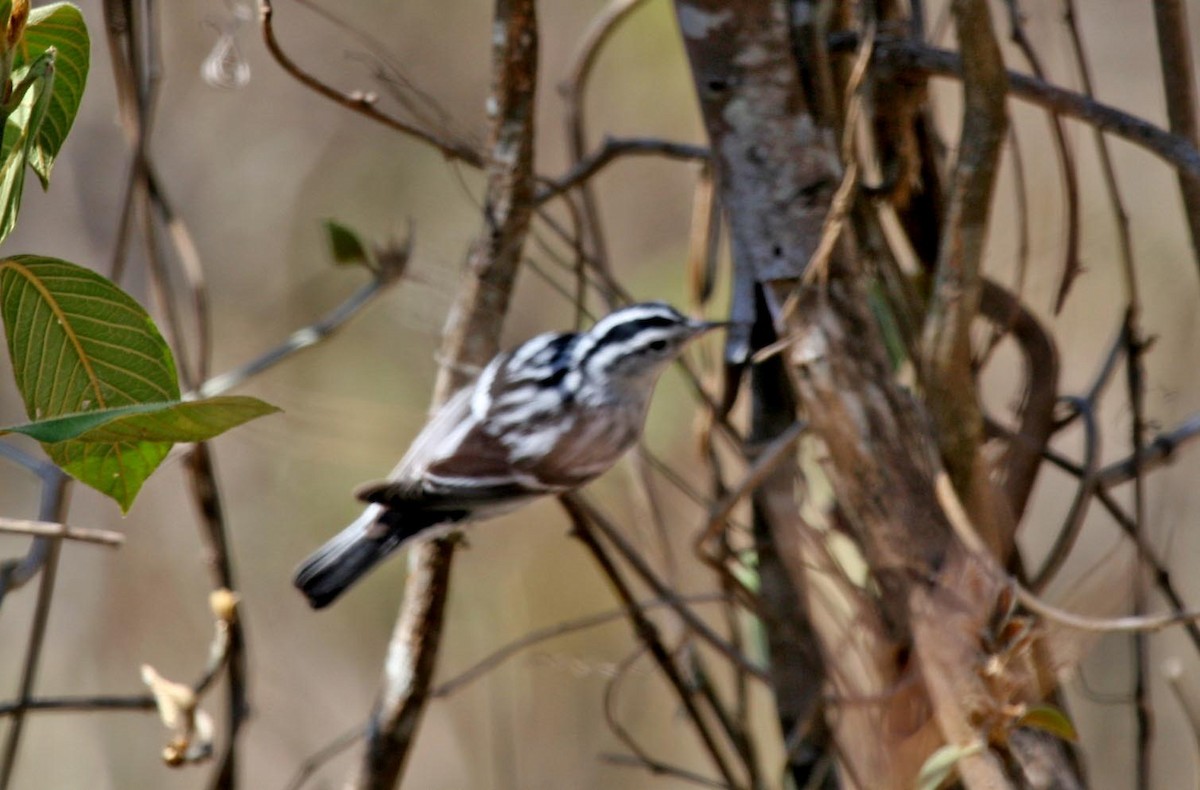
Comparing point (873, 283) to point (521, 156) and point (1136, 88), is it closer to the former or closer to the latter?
point (521, 156)

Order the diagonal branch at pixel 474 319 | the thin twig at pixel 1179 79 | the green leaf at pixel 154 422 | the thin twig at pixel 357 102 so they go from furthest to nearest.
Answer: the diagonal branch at pixel 474 319
the thin twig at pixel 357 102
the thin twig at pixel 1179 79
the green leaf at pixel 154 422

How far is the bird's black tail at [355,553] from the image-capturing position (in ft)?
8.56

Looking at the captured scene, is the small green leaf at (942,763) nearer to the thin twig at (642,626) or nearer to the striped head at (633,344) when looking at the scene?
the thin twig at (642,626)

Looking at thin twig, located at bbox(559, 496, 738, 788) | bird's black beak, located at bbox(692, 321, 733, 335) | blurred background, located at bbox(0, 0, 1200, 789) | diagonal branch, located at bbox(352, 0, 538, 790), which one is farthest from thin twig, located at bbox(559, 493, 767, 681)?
blurred background, located at bbox(0, 0, 1200, 789)

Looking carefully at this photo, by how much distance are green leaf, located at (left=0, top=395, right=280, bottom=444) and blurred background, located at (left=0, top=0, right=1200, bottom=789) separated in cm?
297

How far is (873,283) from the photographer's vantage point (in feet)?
6.58

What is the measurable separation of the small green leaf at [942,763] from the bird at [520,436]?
981mm

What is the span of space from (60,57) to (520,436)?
168 centimetres

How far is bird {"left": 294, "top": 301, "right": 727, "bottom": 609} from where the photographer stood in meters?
2.60

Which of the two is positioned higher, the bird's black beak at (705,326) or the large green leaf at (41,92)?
the large green leaf at (41,92)

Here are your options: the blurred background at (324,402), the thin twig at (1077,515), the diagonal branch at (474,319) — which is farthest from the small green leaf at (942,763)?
the blurred background at (324,402)

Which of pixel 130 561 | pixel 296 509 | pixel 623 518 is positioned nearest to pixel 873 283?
pixel 623 518

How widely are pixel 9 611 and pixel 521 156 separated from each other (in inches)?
137

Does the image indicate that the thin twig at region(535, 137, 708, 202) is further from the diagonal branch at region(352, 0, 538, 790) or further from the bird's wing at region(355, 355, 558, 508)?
the bird's wing at region(355, 355, 558, 508)
